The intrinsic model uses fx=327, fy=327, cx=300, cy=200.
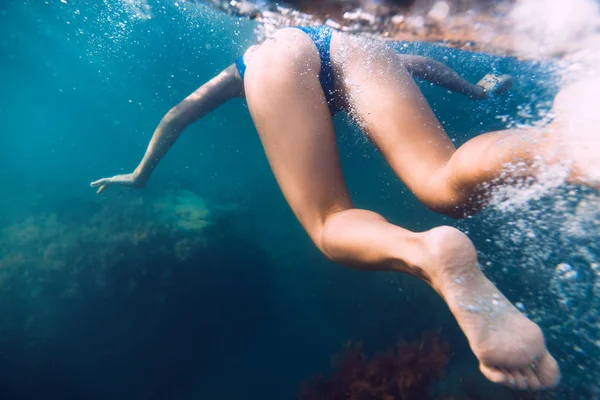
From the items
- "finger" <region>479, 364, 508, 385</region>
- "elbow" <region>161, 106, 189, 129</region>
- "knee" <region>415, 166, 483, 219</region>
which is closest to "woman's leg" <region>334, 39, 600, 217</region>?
"knee" <region>415, 166, 483, 219</region>

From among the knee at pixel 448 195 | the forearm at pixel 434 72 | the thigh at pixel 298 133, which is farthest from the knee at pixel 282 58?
the forearm at pixel 434 72

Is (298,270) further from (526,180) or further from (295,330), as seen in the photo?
(526,180)

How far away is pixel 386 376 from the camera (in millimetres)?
5559

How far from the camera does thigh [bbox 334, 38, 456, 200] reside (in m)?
1.90

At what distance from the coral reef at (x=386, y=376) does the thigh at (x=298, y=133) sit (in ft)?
14.9

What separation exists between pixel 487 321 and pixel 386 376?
499cm

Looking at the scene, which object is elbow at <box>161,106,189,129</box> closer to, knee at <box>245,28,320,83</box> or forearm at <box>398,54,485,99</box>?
knee at <box>245,28,320,83</box>

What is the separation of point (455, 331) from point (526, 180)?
6.90 m

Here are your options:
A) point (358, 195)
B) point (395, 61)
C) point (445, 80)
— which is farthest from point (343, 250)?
point (358, 195)

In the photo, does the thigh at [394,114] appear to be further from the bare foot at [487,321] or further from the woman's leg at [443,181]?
the bare foot at [487,321]

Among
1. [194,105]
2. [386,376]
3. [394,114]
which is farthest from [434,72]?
[386,376]

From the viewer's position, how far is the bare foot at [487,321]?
1262 millimetres

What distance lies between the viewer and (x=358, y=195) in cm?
1158

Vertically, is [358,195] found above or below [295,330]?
above
